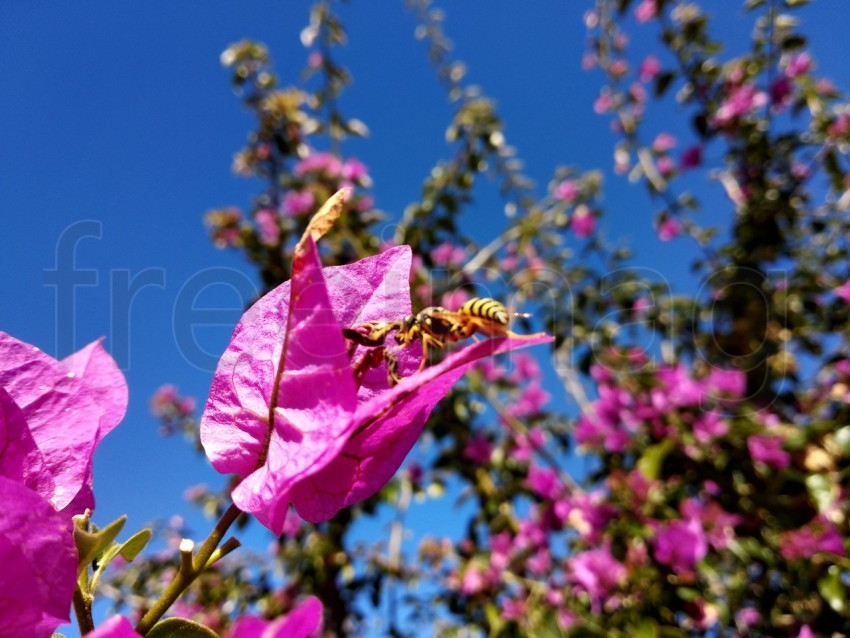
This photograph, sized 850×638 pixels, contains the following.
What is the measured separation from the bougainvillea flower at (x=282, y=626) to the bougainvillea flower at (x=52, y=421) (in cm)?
11

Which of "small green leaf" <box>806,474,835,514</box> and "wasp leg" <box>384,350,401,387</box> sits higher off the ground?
"wasp leg" <box>384,350,401,387</box>

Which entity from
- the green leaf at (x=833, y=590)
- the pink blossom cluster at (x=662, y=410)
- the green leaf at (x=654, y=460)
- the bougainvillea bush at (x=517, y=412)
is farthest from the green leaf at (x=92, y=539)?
the pink blossom cluster at (x=662, y=410)

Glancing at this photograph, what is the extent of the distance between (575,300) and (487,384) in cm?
62

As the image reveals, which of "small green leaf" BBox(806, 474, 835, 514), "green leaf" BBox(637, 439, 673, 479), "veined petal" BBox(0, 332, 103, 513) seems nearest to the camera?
"veined petal" BBox(0, 332, 103, 513)

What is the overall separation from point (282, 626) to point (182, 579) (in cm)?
5

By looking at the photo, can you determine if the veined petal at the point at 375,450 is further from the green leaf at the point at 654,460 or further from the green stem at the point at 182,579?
the green leaf at the point at 654,460

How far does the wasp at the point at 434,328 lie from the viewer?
0.28 m

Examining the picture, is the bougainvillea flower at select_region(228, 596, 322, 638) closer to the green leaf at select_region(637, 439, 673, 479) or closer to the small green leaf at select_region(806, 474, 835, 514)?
the small green leaf at select_region(806, 474, 835, 514)

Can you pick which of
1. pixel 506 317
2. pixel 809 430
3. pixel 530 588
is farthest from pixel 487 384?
pixel 506 317

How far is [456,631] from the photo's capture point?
6.34 feet

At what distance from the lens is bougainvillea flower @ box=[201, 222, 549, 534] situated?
0.78ft

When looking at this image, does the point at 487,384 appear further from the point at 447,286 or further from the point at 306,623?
the point at 306,623

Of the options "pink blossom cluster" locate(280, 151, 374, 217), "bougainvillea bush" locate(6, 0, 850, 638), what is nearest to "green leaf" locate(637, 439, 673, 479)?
"bougainvillea bush" locate(6, 0, 850, 638)

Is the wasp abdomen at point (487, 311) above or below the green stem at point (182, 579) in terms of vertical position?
above
